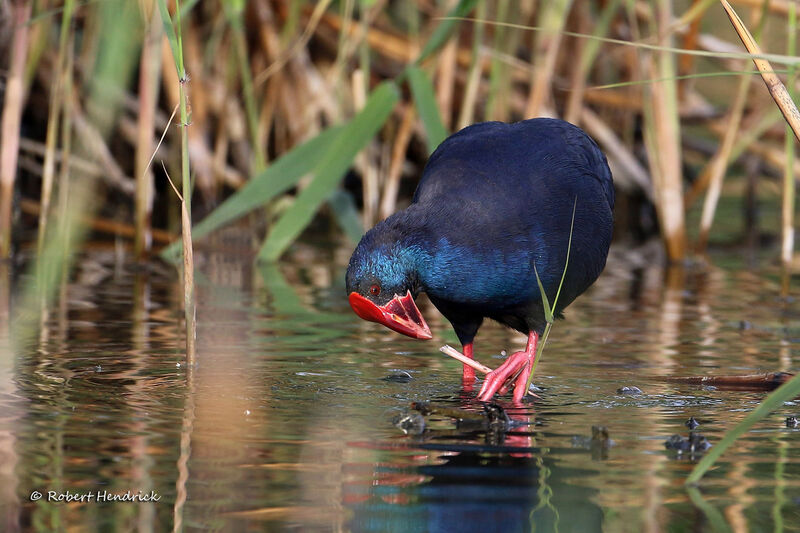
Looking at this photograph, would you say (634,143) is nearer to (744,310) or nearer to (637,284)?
(637,284)

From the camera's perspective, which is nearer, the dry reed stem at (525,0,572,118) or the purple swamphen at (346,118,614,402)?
the purple swamphen at (346,118,614,402)

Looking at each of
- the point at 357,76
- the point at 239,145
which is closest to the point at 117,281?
the point at 357,76

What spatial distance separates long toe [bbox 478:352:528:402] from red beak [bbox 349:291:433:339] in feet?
0.91

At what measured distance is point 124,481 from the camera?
8.31ft

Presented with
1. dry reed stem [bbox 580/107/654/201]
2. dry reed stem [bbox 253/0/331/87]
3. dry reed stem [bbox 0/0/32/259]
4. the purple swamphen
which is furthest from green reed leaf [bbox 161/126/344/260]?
dry reed stem [bbox 580/107/654/201]

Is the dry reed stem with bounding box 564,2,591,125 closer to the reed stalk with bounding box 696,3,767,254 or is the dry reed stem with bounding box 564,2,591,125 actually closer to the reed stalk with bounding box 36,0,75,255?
the reed stalk with bounding box 696,3,767,254

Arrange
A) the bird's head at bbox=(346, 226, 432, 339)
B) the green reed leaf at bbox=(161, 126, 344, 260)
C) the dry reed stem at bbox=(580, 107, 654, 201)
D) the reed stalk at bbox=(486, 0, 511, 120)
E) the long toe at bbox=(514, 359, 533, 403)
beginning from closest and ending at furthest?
the bird's head at bbox=(346, 226, 432, 339) → the long toe at bbox=(514, 359, 533, 403) → the green reed leaf at bbox=(161, 126, 344, 260) → the reed stalk at bbox=(486, 0, 511, 120) → the dry reed stem at bbox=(580, 107, 654, 201)

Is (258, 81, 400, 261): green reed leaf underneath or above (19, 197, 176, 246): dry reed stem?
above

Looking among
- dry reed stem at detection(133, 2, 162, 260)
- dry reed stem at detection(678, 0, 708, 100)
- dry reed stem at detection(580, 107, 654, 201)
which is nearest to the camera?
dry reed stem at detection(133, 2, 162, 260)

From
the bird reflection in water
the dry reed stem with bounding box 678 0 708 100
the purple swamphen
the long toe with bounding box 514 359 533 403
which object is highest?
the dry reed stem with bounding box 678 0 708 100

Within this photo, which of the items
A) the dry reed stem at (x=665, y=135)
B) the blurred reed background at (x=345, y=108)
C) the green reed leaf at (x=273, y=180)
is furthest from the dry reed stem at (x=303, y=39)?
the dry reed stem at (x=665, y=135)

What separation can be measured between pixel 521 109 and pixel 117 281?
3.06 metres

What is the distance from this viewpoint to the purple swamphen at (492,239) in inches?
135

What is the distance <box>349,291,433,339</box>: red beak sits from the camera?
3395 mm
